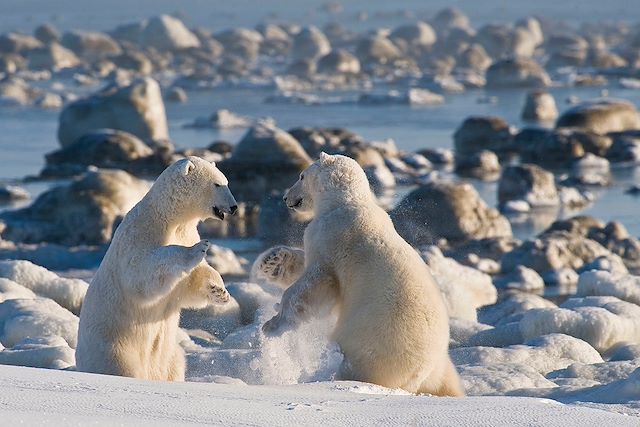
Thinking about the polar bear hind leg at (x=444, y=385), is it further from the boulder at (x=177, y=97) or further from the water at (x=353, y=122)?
the boulder at (x=177, y=97)

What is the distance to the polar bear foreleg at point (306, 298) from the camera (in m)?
7.11

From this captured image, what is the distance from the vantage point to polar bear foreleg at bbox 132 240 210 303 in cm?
700

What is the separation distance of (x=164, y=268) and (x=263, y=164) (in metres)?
21.6

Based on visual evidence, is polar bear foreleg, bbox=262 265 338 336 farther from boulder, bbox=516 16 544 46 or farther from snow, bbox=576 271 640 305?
boulder, bbox=516 16 544 46

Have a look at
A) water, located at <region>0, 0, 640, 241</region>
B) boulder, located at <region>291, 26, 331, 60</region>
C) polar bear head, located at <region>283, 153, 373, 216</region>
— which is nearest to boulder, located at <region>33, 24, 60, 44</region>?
boulder, located at <region>291, 26, 331, 60</region>

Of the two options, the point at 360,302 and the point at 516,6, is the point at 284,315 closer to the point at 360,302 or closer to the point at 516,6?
the point at 360,302

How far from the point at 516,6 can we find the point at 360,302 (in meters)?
155

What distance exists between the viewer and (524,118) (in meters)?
44.0

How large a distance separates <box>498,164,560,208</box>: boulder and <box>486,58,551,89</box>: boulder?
99.7 feet

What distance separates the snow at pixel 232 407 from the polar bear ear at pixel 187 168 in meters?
1.52

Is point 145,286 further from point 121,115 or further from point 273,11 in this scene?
point 273,11

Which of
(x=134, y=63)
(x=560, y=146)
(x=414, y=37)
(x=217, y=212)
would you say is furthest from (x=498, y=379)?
(x=414, y=37)

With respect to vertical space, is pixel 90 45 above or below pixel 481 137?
below

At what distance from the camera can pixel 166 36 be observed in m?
82.7
